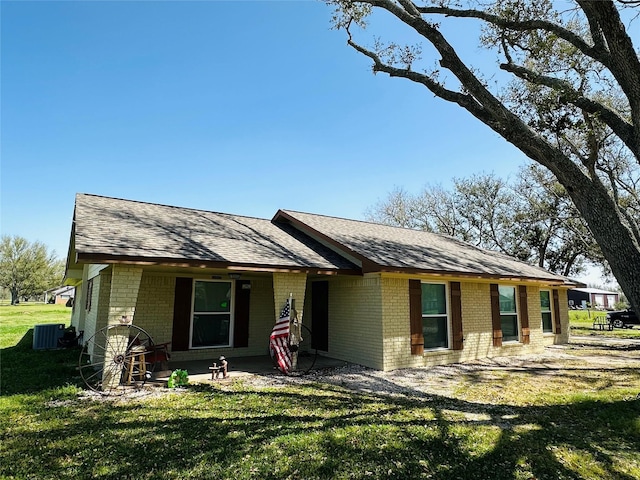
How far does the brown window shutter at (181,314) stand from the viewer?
9562mm

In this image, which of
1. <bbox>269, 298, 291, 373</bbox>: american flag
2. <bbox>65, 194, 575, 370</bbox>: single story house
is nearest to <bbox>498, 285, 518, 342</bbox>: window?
<bbox>65, 194, 575, 370</bbox>: single story house

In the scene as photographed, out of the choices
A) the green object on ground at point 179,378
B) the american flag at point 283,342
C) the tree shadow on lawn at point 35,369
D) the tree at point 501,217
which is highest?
the tree at point 501,217

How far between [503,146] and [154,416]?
1442 cm

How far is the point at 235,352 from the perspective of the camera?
10359 millimetres

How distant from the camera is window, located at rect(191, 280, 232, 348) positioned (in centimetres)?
991

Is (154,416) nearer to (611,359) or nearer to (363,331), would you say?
(363,331)

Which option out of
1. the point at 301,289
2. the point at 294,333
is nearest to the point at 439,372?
the point at 294,333

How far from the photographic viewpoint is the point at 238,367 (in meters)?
8.86

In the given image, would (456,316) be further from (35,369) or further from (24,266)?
(24,266)

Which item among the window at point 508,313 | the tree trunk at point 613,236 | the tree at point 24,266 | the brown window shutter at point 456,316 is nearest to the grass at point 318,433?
the tree trunk at point 613,236

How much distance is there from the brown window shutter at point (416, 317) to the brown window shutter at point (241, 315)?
15.0 feet

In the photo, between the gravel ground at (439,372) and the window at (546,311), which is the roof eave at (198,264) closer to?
the gravel ground at (439,372)

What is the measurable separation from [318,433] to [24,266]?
184 feet

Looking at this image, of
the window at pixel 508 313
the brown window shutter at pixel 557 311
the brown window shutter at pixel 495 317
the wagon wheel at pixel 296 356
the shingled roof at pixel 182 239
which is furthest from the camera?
the brown window shutter at pixel 557 311
